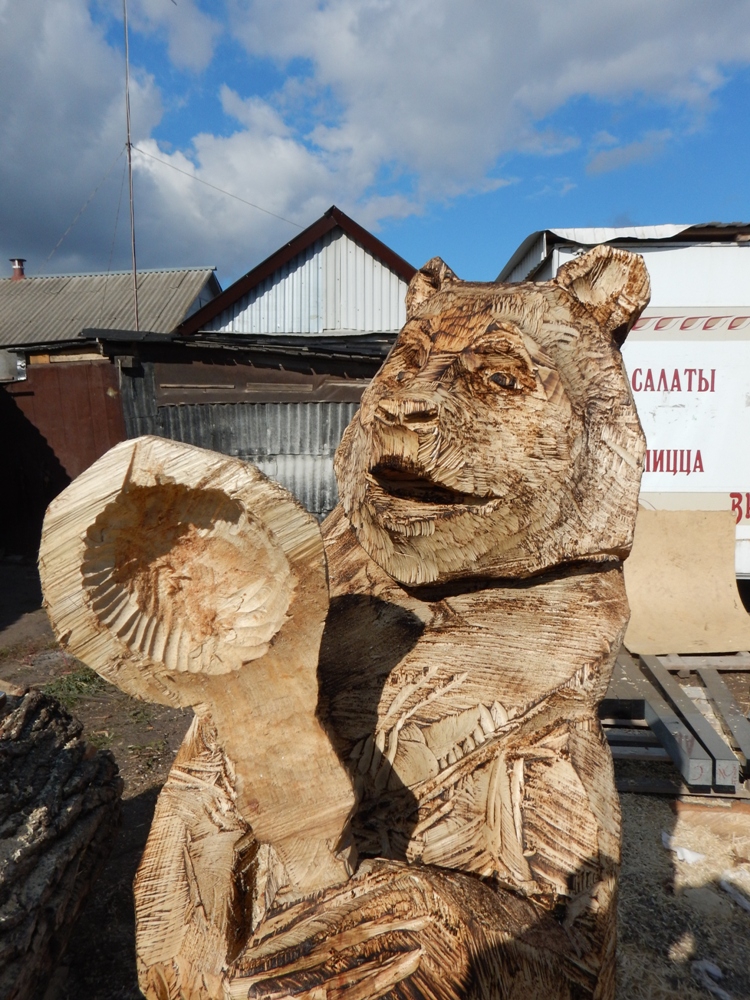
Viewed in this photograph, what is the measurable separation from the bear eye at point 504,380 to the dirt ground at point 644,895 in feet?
7.80

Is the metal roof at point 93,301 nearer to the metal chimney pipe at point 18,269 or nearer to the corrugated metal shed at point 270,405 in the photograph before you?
the metal chimney pipe at point 18,269

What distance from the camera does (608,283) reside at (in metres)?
1.38

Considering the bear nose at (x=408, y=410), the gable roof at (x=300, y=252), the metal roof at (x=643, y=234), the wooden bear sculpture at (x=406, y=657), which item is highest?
the gable roof at (x=300, y=252)

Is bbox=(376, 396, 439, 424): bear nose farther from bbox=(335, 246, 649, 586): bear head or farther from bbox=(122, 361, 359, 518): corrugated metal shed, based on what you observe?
bbox=(122, 361, 359, 518): corrugated metal shed

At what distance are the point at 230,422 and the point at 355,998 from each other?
709 cm

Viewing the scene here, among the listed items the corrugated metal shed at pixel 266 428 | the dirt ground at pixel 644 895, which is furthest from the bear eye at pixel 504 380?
the corrugated metal shed at pixel 266 428

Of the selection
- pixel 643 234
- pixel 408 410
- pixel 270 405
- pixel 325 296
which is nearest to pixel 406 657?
pixel 408 410

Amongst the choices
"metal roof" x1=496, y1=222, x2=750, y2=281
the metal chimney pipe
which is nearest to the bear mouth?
"metal roof" x1=496, y1=222, x2=750, y2=281

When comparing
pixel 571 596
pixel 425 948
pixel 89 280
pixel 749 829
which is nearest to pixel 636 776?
pixel 749 829

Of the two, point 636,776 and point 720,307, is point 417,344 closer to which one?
point 636,776

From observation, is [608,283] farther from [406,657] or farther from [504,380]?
[406,657]

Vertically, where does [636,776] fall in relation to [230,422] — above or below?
below

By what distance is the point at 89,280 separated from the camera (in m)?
16.1

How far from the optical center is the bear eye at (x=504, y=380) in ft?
3.70
